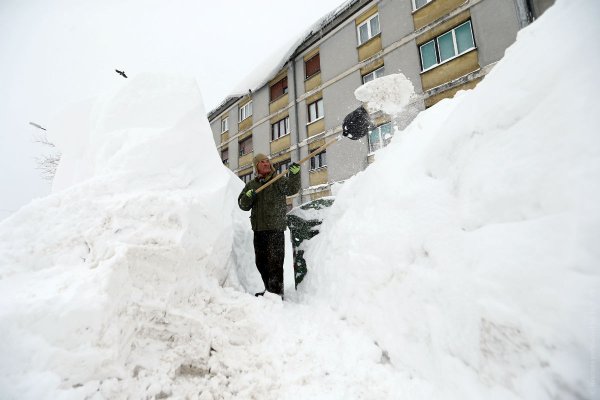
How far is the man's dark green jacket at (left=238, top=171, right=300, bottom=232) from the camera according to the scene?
11.4 feet

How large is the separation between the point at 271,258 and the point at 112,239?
5.43 ft

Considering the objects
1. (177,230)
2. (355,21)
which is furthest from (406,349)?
(355,21)

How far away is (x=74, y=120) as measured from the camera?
392 cm

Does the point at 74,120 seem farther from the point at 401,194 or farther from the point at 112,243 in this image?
the point at 401,194

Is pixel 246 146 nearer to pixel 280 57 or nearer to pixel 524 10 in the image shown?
pixel 280 57

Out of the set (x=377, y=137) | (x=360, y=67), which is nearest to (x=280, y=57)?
(x=360, y=67)

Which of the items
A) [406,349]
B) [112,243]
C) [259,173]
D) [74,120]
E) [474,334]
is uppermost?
[74,120]

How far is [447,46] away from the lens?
9531mm

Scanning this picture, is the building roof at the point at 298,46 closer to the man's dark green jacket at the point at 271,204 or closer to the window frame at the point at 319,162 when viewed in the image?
the window frame at the point at 319,162

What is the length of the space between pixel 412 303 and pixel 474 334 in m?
0.48

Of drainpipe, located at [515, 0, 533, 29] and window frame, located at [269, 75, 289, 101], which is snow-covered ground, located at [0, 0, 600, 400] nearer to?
drainpipe, located at [515, 0, 533, 29]

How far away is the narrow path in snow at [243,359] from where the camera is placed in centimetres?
177

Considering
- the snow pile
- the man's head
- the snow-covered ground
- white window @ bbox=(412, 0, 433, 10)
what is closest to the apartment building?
white window @ bbox=(412, 0, 433, 10)

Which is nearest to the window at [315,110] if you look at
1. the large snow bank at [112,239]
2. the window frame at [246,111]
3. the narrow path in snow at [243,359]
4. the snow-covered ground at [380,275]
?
the window frame at [246,111]
